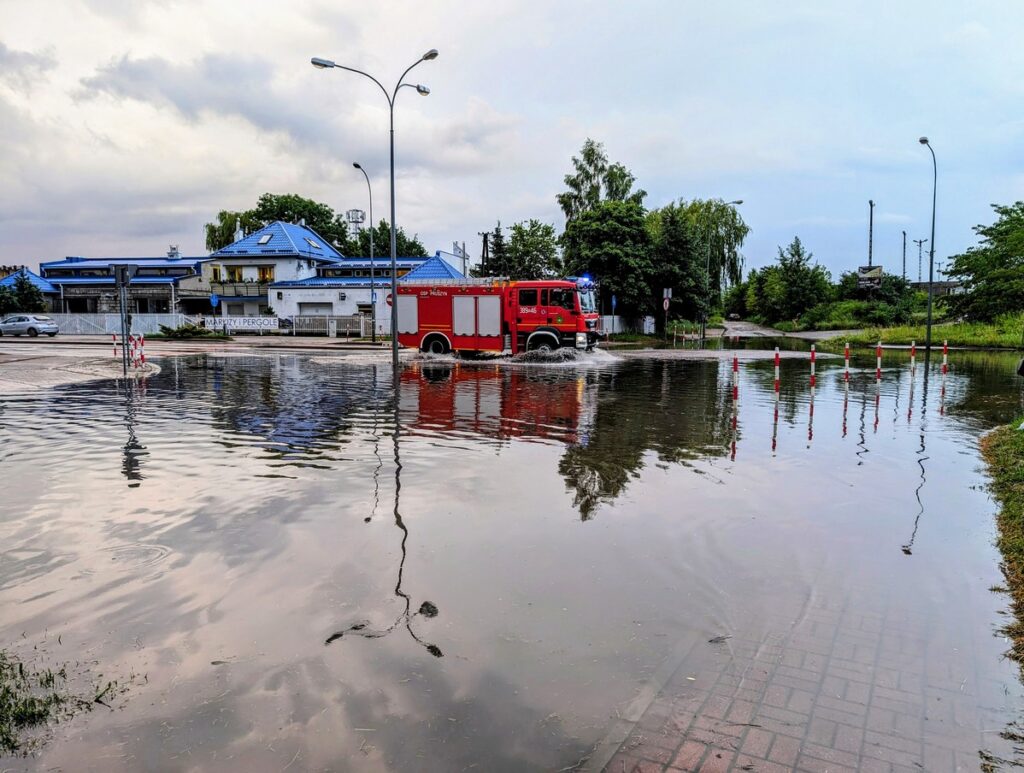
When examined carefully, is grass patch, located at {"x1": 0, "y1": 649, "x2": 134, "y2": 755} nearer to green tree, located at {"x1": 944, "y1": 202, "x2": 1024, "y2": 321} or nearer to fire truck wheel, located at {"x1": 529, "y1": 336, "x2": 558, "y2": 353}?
fire truck wheel, located at {"x1": 529, "y1": 336, "x2": 558, "y2": 353}

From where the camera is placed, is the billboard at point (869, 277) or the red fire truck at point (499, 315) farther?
the billboard at point (869, 277)

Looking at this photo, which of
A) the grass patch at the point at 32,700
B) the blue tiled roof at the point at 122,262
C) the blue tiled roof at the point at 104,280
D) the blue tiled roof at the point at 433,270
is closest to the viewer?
the grass patch at the point at 32,700

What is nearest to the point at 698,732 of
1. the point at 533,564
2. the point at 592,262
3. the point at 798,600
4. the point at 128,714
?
the point at 798,600

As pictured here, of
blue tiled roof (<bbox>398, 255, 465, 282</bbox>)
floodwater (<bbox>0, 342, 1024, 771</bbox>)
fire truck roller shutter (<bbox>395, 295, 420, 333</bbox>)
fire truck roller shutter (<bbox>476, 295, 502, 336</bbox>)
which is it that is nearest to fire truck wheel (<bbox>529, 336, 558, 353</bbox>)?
fire truck roller shutter (<bbox>476, 295, 502, 336</bbox>)

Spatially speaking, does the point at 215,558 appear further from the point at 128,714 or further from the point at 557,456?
the point at 557,456

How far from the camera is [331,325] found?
4972cm

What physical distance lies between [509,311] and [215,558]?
22.2 meters

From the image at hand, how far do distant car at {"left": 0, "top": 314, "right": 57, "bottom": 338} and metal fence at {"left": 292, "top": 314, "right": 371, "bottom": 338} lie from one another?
1579 cm

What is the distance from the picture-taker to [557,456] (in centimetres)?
964

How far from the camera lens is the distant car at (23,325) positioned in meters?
47.2

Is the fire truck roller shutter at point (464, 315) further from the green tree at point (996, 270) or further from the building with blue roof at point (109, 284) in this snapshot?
the building with blue roof at point (109, 284)

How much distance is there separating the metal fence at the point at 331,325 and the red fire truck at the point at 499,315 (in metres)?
21.6

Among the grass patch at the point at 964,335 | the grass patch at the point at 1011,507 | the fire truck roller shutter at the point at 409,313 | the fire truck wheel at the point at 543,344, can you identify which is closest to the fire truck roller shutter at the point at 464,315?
the fire truck roller shutter at the point at 409,313

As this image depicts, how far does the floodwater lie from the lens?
347 centimetres
